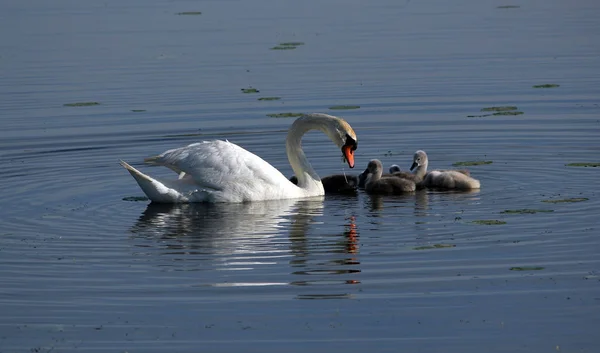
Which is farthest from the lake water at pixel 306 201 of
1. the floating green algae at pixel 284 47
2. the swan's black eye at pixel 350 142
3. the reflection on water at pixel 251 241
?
the swan's black eye at pixel 350 142

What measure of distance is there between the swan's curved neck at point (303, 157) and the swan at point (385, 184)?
2.18ft

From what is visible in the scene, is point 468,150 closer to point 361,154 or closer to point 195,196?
point 361,154

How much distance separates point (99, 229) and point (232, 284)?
3210 mm

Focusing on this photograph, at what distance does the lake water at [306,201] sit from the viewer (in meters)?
10.3

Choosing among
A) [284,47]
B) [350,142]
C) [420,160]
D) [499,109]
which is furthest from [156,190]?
[284,47]

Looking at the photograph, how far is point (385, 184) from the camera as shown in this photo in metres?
16.0

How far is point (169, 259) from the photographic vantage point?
41.7 feet

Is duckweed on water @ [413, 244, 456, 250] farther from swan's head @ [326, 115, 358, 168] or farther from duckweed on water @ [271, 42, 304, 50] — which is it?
duckweed on water @ [271, 42, 304, 50]

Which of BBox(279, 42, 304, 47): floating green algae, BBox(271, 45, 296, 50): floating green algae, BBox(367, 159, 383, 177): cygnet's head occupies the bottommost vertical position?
BBox(367, 159, 383, 177): cygnet's head

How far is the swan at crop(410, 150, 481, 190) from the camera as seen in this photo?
15.8m

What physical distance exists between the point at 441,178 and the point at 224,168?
109 inches

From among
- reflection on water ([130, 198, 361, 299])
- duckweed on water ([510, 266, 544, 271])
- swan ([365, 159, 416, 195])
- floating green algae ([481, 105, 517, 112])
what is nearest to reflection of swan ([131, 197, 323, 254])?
reflection on water ([130, 198, 361, 299])

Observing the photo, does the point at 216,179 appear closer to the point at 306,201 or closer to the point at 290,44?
the point at 306,201

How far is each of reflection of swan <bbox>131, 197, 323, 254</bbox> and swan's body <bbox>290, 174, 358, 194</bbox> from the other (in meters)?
0.50
